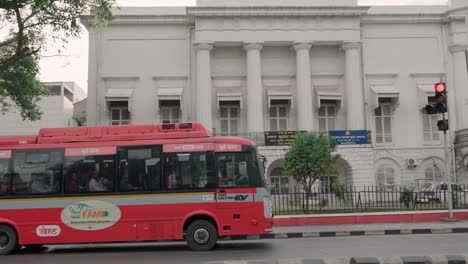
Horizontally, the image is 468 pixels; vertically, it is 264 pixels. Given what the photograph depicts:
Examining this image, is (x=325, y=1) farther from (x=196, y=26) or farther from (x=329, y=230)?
(x=329, y=230)

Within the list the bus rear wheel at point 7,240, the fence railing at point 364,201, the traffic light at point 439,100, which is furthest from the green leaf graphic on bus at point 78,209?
the traffic light at point 439,100

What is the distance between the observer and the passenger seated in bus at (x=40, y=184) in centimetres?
1186

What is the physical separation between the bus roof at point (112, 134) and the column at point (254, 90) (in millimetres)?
18912

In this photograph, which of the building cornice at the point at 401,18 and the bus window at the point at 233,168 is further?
the building cornice at the point at 401,18

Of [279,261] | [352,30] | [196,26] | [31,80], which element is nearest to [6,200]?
[279,261]

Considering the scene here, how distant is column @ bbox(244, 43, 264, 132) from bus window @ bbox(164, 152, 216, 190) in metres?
19.3

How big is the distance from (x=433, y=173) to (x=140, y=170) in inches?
1023

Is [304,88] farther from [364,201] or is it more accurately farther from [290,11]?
[364,201]

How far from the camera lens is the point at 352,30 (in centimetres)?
3195

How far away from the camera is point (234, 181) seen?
463 inches

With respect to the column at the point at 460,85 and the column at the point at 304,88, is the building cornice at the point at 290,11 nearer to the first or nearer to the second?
the column at the point at 304,88

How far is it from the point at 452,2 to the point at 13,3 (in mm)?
29699

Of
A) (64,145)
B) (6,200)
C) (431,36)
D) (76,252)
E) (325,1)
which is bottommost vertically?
(76,252)

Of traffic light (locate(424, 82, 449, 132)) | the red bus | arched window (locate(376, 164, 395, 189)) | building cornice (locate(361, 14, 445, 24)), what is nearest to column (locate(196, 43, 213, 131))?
building cornice (locate(361, 14, 445, 24))
